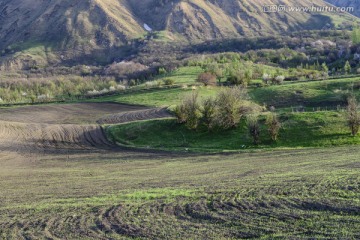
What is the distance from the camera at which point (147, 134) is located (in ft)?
204

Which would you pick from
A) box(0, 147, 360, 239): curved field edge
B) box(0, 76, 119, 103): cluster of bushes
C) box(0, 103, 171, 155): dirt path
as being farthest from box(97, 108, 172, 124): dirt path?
box(0, 76, 119, 103): cluster of bushes

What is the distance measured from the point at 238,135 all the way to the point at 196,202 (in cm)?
3367

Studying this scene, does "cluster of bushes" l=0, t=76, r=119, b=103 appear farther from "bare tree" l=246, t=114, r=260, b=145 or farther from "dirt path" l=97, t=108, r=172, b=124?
"bare tree" l=246, t=114, r=260, b=145

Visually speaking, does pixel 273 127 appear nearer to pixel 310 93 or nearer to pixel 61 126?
pixel 310 93

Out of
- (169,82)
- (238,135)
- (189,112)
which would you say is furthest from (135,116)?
(169,82)

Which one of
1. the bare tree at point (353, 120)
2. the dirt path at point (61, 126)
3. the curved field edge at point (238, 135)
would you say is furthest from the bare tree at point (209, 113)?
the bare tree at point (353, 120)

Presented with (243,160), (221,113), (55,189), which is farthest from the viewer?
(221,113)

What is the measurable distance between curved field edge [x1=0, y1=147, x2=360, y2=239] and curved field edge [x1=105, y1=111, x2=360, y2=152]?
12.4 metres

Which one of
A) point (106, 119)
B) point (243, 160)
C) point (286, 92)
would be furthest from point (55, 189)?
point (286, 92)

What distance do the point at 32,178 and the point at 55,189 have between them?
7.63 m

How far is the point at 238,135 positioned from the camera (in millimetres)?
56656

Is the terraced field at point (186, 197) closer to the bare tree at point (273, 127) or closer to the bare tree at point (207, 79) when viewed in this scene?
the bare tree at point (273, 127)

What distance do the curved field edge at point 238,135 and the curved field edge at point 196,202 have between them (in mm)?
12385

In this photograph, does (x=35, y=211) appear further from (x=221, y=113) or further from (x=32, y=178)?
(x=221, y=113)
